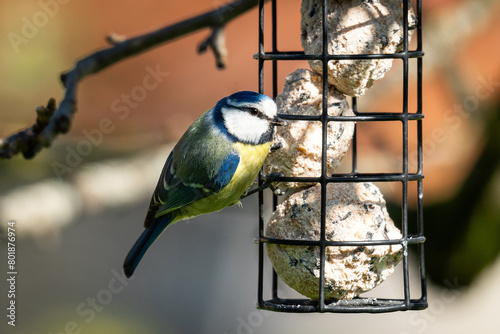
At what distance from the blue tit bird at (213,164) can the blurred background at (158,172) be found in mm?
924

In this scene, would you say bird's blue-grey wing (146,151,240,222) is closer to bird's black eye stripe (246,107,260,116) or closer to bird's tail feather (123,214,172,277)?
bird's tail feather (123,214,172,277)

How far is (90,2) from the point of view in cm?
547

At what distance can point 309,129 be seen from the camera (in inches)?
114

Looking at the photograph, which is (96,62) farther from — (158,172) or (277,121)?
(158,172)

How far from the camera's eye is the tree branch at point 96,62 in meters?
2.44

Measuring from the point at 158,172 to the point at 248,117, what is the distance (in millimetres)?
1395

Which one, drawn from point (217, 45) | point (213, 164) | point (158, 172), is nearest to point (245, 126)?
point (213, 164)

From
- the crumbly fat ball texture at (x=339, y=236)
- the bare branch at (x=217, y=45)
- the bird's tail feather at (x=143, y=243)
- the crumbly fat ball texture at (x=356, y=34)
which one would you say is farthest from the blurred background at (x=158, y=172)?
the crumbly fat ball texture at (x=356, y=34)

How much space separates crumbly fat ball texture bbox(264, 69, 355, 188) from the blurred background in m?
1.08

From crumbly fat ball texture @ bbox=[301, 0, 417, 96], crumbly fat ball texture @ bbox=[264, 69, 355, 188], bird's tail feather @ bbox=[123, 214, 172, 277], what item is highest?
crumbly fat ball texture @ bbox=[301, 0, 417, 96]

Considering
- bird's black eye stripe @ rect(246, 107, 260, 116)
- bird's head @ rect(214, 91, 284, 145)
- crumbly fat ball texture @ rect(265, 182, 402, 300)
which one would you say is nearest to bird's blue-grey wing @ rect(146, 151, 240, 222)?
bird's head @ rect(214, 91, 284, 145)

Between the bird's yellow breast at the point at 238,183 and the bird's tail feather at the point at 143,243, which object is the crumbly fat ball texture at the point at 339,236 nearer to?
the bird's yellow breast at the point at 238,183

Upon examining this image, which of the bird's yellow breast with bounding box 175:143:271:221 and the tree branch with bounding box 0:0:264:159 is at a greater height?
the tree branch with bounding box 0:0:264:159

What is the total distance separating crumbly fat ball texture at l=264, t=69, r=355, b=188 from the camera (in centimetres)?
285
